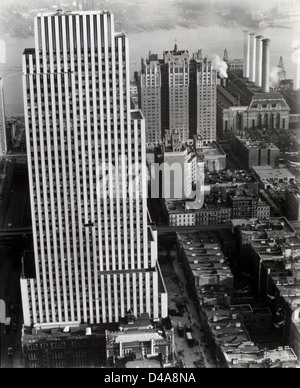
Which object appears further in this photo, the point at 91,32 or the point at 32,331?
the point at 32,331

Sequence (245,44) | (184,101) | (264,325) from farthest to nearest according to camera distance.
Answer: (184,101), (245,44), (264,325)

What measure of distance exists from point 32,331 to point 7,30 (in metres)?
4.69

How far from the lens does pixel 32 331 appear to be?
11.4m

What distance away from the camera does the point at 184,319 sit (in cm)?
1248

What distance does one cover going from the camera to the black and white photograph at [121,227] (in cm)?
1025

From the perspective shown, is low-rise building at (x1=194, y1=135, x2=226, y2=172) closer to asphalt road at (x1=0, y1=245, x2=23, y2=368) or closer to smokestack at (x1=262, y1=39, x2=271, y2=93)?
smokestack at (x1=262, y1=39, x2=271, y2=93)

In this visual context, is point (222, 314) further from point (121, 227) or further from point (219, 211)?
point (219, 211)

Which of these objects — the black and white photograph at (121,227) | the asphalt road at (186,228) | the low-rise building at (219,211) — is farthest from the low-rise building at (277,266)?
the low-rise building at (219,211)

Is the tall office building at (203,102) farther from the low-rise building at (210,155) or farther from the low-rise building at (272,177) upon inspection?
the low-rise building at (272,177)

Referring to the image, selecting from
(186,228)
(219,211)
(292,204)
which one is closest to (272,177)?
(292,204)

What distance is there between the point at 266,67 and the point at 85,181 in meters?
10.6

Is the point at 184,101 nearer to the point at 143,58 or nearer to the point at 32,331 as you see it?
the point at 143,58

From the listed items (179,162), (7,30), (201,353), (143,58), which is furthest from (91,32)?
(143,58)

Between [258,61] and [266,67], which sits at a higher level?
[258,61]
